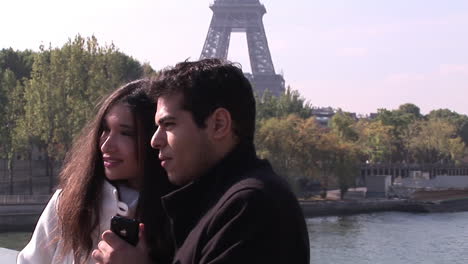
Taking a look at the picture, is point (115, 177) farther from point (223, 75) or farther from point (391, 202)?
point (391, 202)

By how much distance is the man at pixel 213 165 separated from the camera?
4.92ft

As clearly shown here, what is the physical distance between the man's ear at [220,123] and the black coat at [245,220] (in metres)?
0.05

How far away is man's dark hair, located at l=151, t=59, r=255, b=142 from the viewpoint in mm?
1678

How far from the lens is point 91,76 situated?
1016 inches

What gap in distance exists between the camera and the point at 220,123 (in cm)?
167

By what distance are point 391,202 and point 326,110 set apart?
192ft

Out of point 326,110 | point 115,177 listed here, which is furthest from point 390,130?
point 115,177

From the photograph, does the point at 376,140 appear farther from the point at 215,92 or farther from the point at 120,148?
the point at 215,92

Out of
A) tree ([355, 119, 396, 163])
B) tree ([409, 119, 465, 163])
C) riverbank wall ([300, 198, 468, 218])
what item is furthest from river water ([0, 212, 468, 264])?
tree ([409, 119, 465, 163])

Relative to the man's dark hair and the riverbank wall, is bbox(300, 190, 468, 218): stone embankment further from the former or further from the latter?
the man's dark hair

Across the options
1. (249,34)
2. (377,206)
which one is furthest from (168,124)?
(249,34)

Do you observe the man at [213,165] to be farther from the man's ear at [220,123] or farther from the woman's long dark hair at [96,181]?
the woman's long dark hair at [96,181]

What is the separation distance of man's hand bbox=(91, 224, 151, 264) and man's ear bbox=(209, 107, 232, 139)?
1.08 ft

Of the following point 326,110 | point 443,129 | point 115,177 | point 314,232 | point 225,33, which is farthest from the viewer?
point 326,110
